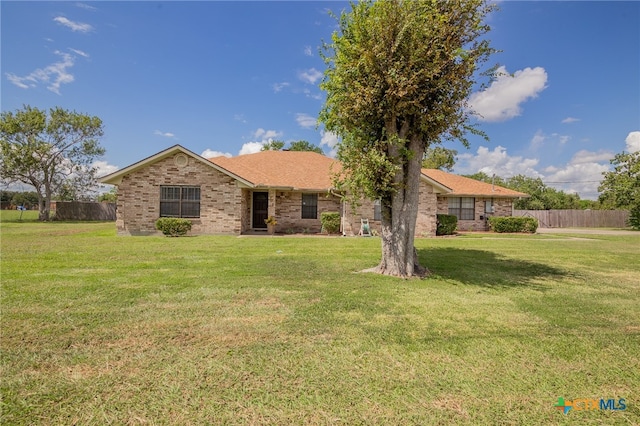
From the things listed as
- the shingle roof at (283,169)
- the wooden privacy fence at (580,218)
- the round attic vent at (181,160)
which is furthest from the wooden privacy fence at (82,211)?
the wooden privacy fence at (580,218)

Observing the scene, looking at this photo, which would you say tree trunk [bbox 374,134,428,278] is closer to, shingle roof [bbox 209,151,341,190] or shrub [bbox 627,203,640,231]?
shingle roof [bbox 209,151,341,190]

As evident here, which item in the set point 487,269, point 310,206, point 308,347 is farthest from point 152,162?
point 308,347

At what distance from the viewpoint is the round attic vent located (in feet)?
52.2

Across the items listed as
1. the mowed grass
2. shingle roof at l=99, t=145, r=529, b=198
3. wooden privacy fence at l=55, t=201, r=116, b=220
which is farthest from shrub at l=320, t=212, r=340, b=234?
wooden privacy fence at l=55, t=201, r=116, b=220

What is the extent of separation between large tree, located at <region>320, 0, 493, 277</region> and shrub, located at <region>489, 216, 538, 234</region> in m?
15.3

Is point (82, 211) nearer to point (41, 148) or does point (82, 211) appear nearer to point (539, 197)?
point (41, 148)

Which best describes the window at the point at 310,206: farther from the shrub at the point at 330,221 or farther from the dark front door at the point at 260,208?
the dark front door at the point at 260,208

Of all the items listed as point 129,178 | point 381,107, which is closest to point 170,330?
point 381,107

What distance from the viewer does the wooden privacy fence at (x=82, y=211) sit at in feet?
105

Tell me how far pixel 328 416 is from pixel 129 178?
1648 cm

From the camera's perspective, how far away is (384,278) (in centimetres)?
726

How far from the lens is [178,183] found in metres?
16.0

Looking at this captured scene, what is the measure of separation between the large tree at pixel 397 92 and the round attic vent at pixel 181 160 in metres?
10.1

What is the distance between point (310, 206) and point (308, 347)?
14.9 m
